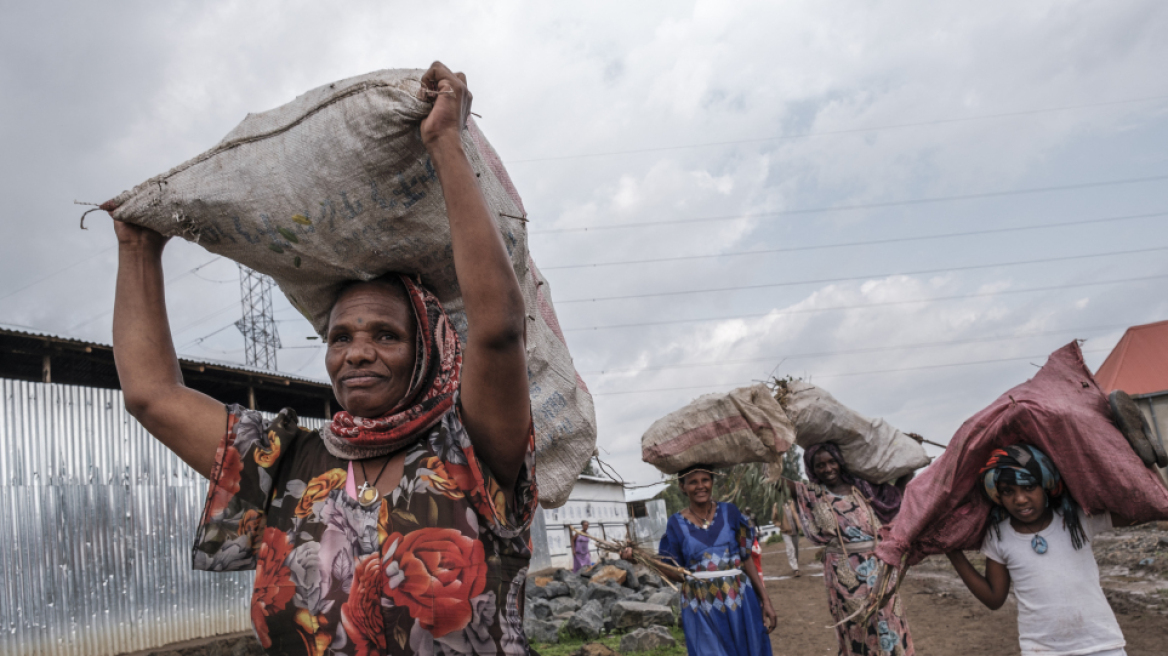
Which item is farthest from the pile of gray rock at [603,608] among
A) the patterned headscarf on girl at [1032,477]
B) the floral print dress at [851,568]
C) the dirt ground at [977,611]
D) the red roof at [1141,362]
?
the red roof at [1141,362]

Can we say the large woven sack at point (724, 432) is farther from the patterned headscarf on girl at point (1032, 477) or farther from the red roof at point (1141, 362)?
the red roof at point (1141, 362)

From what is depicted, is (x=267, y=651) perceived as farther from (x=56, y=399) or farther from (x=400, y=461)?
(x=56, y=399)

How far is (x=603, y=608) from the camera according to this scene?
11844 mm

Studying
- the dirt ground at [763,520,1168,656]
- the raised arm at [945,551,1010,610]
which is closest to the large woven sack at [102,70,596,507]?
the raised arm at [945,551,1010,610]

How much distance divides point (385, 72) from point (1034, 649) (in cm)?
357

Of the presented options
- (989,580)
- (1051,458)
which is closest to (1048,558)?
(989,580)

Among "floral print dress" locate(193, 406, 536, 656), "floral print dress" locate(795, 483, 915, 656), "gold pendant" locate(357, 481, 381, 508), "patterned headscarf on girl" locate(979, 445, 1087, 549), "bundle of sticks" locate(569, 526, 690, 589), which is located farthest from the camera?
"bundle of sticks" locate(569, 526, 690, 589)

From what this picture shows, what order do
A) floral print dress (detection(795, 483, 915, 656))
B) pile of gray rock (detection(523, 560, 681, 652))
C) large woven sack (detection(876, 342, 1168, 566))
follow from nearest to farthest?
1. large woven sack (detection(876, 342, 1168, 566))
2. floral print dress (detection(795, 483, 915, 656))
3. pile of gray rock (detection(523, 560, 681, 652))

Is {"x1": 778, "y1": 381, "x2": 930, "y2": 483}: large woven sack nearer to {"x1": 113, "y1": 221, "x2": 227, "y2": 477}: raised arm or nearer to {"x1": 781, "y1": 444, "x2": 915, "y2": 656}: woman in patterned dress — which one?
{"x1": 781, "y1": 444, "x2": 915, "y2": 656}: woman in patterned dress

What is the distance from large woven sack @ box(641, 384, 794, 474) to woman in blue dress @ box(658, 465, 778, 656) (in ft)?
0.72

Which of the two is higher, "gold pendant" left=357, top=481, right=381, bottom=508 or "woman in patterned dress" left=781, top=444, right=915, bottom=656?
"gold pendant" left=357, top=481, right=381, bottom=508

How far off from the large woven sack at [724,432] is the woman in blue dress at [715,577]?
0.72 feet

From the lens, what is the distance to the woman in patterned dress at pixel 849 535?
17.6ft

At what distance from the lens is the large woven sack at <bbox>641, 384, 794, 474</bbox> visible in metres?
5.72
